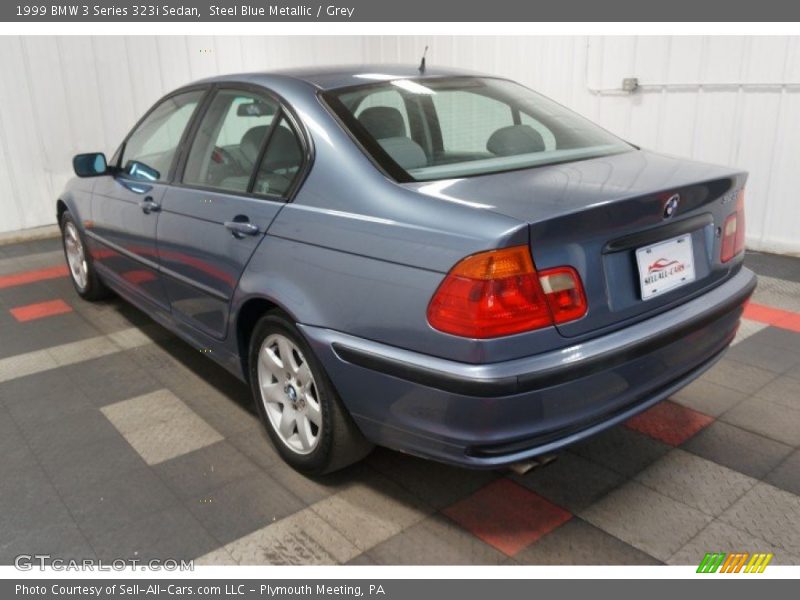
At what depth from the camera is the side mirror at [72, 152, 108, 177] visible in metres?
3.75

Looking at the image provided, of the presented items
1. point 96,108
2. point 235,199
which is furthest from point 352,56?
point 235,199

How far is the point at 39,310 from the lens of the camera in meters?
4.64

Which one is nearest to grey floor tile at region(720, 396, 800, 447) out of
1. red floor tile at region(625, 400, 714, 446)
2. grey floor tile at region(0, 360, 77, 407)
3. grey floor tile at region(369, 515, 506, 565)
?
red floor tile at region(625, 400, 714, 446)

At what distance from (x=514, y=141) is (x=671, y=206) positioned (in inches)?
29.3

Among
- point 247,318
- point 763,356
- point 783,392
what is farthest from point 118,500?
point 763,356

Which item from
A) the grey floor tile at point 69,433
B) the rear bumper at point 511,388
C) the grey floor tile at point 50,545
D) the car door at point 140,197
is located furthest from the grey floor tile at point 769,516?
the car door at point 140,197

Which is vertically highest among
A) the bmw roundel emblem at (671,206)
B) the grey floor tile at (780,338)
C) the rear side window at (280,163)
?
the rear side window at (280,163)

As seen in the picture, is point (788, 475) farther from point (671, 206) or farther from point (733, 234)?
point (671, 206)

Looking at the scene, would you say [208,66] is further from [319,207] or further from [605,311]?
[605,311]

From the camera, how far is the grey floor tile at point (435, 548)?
204cm

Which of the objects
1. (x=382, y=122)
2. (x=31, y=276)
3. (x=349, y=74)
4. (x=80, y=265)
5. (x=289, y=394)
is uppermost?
(x=349, y=74)

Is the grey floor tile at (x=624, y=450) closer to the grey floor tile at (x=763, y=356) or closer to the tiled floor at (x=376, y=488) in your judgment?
the tiled floor at (x=376, y=488)

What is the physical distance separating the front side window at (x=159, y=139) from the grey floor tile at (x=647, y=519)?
7.98 feet

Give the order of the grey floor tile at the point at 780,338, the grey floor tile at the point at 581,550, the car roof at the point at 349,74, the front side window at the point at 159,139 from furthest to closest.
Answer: the grey floor tile at the point at 780,338 → the front side window at the point at 159,139 → the car roof at the point at 349,74 → the grey floor tile at the point at 581,550
